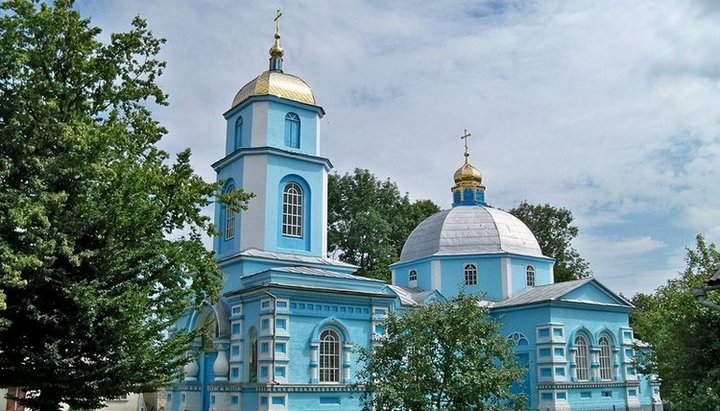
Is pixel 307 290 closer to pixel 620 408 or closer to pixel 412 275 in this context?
pixel 412 275

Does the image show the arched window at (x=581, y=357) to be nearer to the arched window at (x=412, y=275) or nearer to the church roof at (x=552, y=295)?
the church roof at (x=552, y=295)

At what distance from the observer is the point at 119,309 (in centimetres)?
943

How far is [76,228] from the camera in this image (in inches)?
373

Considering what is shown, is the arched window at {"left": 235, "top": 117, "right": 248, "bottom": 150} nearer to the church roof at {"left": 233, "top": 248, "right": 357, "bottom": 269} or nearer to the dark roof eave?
the church roof at {"left": 233, "top": 248, "right": 357, "bottom": 269}

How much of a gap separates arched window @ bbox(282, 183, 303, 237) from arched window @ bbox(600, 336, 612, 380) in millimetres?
11900

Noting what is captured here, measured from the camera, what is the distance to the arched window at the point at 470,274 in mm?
26766

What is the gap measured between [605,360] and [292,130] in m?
13.8

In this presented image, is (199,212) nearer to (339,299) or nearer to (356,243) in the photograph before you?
(339,299)

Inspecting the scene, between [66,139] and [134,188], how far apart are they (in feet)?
3.81

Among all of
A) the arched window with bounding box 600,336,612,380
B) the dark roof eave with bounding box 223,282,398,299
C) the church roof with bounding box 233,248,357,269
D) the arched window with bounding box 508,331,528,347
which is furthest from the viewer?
the arched window with bounding box 600,336,612,380

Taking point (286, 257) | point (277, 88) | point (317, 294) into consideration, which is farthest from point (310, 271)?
point (277, 88)

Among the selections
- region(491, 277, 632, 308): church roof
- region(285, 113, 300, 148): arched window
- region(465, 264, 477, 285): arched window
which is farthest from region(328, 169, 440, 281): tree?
region(285, 113, 300, 148): arched window

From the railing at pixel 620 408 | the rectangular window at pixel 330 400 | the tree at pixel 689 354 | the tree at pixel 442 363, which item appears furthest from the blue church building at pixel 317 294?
the tree at pixel 689 354

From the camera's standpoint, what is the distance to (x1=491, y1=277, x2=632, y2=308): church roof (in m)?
23.7
